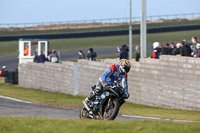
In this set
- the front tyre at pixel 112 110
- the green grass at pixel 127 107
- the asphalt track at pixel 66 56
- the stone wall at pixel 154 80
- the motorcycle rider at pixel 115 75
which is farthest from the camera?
the asphalt track at pixel 66 56

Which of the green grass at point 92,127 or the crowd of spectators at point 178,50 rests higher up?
the crowd of spectators at point 178,50

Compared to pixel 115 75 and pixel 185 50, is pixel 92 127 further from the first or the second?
pixel 185 50

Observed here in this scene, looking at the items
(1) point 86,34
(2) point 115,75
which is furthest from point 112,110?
(1) point 86,34

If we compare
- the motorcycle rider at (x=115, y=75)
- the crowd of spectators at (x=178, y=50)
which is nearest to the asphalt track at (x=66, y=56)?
the crowd of spectators at (x=178, y=50)

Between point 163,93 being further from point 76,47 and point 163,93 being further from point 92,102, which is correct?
point 76,47

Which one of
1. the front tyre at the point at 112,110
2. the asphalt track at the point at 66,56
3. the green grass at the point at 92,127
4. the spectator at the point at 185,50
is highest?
the asphalt track at the point at 66,56

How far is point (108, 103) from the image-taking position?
434 inches

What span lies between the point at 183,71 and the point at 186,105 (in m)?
1.21

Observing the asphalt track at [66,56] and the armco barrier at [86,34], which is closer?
the asphalt track at [66,56]

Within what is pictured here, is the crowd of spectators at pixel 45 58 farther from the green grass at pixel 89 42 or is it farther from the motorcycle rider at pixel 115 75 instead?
the green grass at pixel 89 42

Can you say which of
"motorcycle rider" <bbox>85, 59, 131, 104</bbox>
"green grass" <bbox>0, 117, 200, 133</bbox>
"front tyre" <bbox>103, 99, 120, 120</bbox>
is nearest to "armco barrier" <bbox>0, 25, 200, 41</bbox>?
"motorcycle rider" <bbox>85, 59, 131, 104</bbox>

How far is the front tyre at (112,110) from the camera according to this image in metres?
10.6

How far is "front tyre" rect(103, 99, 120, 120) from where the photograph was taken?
419 inches

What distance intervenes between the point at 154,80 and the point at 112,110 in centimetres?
816
